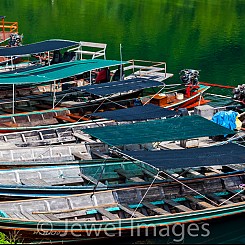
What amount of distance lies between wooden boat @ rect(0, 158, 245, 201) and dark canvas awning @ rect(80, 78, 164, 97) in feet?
20.5

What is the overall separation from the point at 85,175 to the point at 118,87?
8205mm

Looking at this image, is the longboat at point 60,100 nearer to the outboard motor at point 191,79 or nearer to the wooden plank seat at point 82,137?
the wooden plank seat at point 82,137

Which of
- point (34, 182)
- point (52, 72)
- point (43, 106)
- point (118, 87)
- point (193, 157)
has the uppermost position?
point (193, 157)

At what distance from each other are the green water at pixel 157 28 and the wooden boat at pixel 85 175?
19857 millimetres

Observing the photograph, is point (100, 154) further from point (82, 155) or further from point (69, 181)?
point (69, 181)

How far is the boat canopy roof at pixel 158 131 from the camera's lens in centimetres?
2361

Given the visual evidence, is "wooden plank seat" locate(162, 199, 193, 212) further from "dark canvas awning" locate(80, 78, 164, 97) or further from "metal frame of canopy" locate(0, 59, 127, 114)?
"metal frame of canopy" locate(0, 59, 127, 114)

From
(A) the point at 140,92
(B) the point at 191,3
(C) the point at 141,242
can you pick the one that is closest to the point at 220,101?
(A) the point at 140,92

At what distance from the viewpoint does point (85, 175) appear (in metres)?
25.0

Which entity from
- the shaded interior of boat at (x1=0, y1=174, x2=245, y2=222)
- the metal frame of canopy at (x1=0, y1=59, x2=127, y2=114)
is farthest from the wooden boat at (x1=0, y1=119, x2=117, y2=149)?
the shaded interior of boat at (x1=0, y1=174, x2=245, y2=222)

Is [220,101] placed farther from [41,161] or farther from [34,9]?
[34,9]

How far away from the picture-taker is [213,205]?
A: 2353 cm

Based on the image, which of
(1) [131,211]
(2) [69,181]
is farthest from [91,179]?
(1) [131,211]

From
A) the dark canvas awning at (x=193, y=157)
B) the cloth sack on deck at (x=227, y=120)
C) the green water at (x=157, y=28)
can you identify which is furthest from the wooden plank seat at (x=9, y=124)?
the green water at (x=157, y=28)
